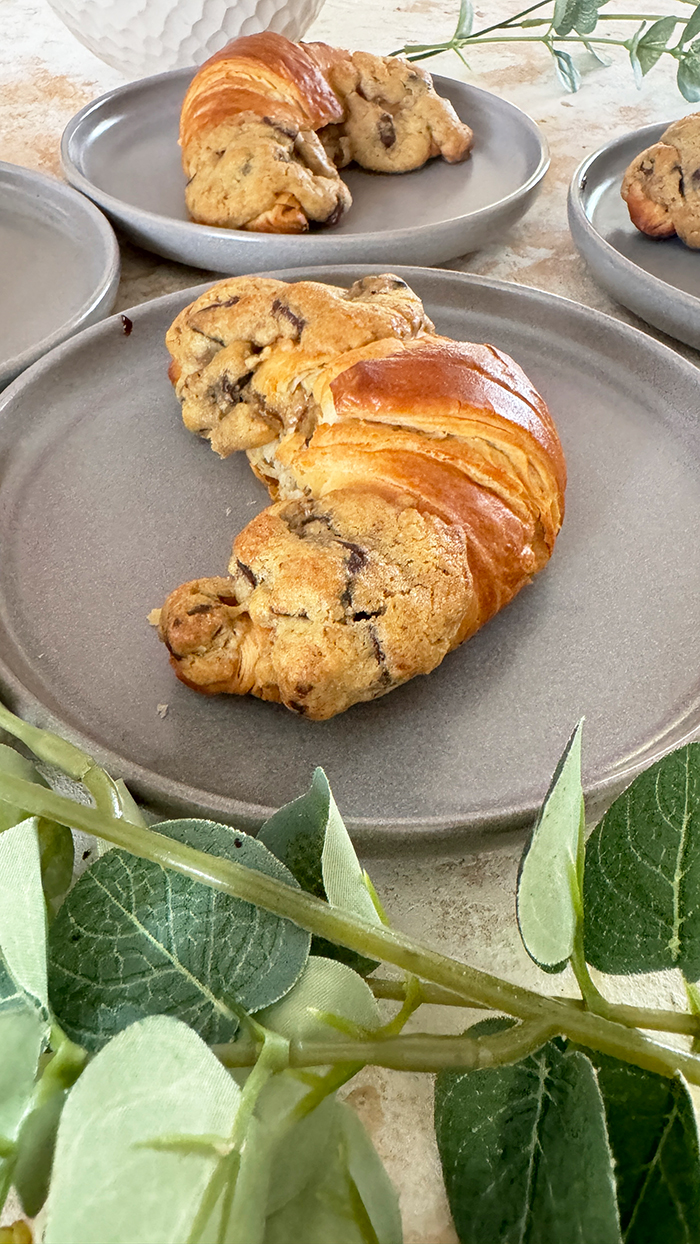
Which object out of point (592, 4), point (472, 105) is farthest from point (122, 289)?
point (592, 4)

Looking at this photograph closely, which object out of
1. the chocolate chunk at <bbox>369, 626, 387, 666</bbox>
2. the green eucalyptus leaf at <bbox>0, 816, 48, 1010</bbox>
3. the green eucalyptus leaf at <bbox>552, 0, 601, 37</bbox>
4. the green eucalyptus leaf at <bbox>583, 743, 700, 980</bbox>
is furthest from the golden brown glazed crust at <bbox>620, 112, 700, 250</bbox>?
the green eucalyptus leaf at <bbox>0, 816, 48, 1010</bbox>

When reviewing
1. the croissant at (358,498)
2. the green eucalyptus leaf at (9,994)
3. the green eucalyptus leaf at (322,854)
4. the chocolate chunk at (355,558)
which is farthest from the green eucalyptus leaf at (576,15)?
the green eucalyptus leaf at (9,994)

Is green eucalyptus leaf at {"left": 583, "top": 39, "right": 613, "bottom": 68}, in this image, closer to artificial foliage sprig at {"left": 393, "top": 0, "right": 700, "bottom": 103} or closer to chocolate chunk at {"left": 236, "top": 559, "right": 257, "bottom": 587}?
artificial foliage sprig at {"left": 393, "top": 0, "right": 700, "bottom": 103}

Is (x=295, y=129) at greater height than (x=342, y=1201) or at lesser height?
greater

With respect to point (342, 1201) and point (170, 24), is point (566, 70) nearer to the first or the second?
point (170, 24)

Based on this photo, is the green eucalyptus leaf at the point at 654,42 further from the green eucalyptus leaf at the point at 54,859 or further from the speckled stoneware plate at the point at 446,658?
the green eucalyptus leaf at the point at 54,859

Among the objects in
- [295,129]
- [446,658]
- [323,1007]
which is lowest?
[446,658]

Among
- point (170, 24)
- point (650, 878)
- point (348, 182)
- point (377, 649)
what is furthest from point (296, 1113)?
point (170, 24)

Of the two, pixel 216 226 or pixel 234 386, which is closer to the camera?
pixel 234 386
